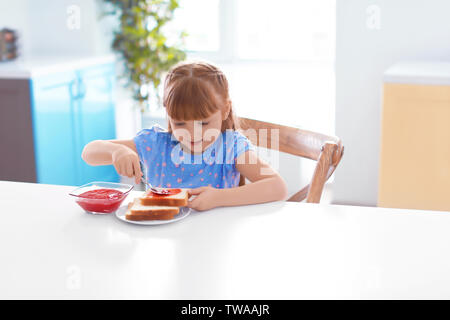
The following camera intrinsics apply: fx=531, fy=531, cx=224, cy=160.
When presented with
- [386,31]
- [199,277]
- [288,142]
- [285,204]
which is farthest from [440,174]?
[199,277]

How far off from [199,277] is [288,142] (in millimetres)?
693

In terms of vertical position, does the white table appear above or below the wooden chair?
below

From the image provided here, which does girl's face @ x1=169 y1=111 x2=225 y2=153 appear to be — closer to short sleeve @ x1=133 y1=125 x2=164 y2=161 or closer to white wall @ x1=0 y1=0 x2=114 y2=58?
short sleeve @ x1=133 y1=125 x2=164 y2=161

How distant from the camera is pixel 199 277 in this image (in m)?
0.81

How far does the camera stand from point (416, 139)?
7.93 feet

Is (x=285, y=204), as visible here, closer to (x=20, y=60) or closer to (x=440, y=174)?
(x=440, y=174)

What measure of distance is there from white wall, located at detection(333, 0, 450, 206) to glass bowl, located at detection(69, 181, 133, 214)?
2120mm


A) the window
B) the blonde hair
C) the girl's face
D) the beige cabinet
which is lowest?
the beige cabinet

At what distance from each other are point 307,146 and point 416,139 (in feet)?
4.02

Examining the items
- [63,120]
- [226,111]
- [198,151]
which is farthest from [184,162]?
[63,120]

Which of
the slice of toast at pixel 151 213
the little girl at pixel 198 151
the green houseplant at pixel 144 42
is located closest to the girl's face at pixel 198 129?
the little girl at pixel 198 151

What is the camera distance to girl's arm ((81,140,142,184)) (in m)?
1.23

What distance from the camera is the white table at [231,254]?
78 centimetres

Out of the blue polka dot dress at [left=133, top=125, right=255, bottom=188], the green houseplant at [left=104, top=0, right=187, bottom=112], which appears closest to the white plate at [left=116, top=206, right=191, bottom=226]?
the blue polka dot dress at [left=133, top=125, right=255, bottom=188]
